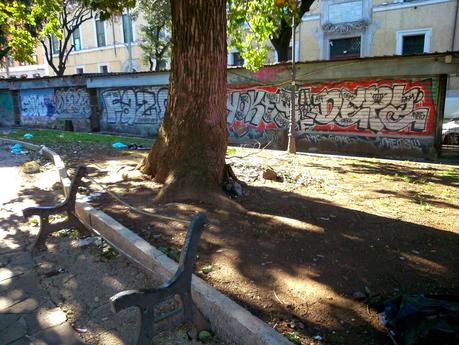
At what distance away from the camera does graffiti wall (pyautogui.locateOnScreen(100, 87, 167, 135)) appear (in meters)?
17.1

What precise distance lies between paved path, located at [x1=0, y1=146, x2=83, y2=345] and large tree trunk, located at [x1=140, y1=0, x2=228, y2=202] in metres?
1.87

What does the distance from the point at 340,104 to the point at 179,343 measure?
1163 centimetres

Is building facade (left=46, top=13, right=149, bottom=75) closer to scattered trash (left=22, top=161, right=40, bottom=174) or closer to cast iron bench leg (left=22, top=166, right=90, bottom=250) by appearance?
scattered trash (left=22, top=161, right=40, bottom=174)

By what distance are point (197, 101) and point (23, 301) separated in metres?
3.28

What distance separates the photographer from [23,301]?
3396 mm

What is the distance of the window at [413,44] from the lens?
74.7 feet

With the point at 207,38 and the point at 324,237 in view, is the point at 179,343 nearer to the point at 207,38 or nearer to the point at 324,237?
the point at 324,237

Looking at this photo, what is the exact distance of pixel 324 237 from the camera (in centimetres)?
413

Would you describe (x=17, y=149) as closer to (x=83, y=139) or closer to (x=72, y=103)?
(x=83, y=139)

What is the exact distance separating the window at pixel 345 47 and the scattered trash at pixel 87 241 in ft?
76.5

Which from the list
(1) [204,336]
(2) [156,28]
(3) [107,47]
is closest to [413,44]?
(2) [156,28]

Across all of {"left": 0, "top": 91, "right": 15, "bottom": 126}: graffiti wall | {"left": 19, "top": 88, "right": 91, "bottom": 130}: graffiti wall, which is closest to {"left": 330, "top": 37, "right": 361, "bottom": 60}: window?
{"left": 19, "top": 88, "right": 91, "bottom": 130}: graffiti wall

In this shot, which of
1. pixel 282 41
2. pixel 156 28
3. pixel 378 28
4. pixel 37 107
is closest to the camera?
pixel 282 41

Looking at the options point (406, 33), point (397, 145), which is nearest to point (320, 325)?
point (397, 145)
